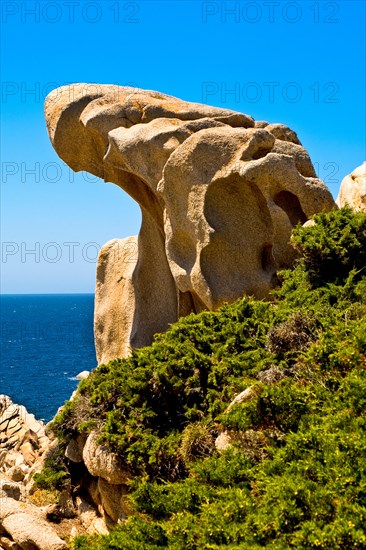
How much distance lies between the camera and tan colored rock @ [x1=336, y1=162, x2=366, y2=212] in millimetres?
16984

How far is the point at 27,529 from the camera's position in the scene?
12.1m

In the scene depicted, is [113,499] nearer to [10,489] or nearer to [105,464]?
[105,464]

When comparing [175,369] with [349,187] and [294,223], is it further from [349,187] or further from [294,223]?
[349,187]

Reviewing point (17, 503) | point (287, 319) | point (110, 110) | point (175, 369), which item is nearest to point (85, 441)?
point (17, 503)

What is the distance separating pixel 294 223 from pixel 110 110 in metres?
6.10

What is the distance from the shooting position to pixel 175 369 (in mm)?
11914

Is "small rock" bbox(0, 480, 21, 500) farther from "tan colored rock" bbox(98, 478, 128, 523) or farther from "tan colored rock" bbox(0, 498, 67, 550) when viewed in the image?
"tan colored rock" bbox(98, 478, 128, 523)

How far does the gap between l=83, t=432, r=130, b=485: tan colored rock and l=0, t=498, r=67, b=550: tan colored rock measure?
1.47 meters

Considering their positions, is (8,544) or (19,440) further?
(19,440)

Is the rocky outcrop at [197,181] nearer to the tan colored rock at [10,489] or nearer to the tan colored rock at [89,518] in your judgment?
the tan colored rock at [89,518]

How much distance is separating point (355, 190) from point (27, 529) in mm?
11880

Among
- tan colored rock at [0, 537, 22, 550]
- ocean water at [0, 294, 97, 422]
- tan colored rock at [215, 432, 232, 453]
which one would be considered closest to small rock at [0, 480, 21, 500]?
tan colored rock at [0, 537, 22, 550]

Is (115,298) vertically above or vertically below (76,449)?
above

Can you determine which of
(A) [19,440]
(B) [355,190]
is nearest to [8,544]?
(B) [355,190]
